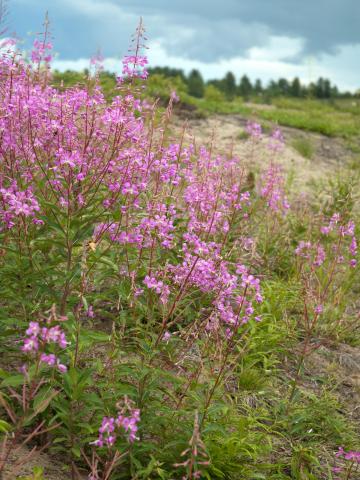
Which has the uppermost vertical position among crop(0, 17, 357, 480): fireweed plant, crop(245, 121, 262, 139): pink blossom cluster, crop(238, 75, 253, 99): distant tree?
crop(238, 75, 253, 99): distant tree

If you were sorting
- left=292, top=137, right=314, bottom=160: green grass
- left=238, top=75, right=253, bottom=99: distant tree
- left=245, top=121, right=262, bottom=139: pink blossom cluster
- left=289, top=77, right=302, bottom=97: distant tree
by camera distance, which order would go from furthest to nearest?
left=289, top=77, right=302, bottom=97: distant tree < left=238, top=75, right=253, bottom=99: distant tree < left=292, top=137, right=314, bottom=160: green grass < left=245, top=121, right=262, bottom=139: pink blossom cluster

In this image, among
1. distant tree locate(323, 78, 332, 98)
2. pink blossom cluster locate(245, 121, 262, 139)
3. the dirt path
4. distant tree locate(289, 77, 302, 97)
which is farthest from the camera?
distant tree locate(323, 78, 332, 98)

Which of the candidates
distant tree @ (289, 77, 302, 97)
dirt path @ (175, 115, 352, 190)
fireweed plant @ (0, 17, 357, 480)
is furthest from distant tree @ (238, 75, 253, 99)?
fireweed plant @ (0, 17, 357, 480)

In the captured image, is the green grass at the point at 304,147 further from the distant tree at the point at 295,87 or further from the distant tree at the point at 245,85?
the distant tree at the point at 295,87

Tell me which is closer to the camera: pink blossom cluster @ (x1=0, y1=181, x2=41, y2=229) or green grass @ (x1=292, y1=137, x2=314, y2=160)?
pink blossom cluster @ (x1=0, y1=181, x2=41, y2=229)

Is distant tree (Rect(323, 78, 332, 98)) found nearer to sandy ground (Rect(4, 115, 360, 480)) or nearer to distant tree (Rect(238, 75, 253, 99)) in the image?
distant tree (Rect(238, 75, 253, 99))

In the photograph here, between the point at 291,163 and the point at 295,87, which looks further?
the point at 295,87

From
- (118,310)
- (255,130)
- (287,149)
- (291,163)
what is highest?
(255,130)

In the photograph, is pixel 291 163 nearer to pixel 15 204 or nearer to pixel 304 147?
pixel 304 147

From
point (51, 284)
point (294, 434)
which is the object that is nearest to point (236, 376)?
point (294, 434)

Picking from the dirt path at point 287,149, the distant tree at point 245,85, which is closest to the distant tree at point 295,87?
the distant tree at point 245,85

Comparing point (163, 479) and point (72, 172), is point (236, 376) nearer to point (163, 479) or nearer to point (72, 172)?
point (163, 479)

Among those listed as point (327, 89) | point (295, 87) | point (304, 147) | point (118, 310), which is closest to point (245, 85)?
point (295, 87)

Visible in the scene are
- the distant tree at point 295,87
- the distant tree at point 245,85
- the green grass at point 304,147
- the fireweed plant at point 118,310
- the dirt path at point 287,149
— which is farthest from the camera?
the distant tree at point 295,87
